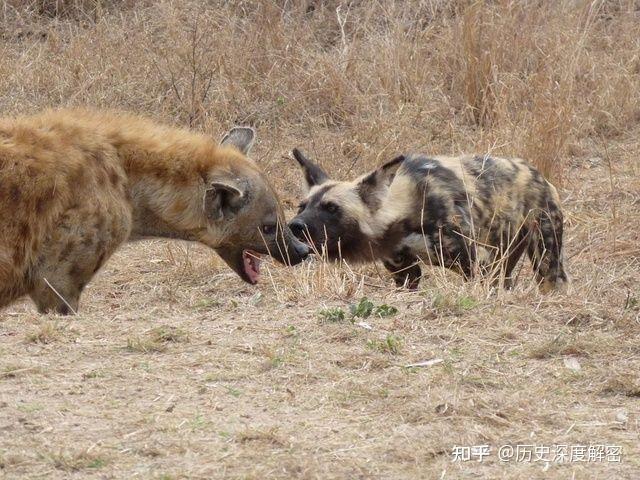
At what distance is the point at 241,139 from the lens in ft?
21.9

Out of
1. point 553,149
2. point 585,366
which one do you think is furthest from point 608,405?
point 553,149

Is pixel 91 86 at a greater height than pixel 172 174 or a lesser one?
lesser

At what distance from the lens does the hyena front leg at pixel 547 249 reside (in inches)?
298

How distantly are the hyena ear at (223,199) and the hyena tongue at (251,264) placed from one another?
34 centimetres

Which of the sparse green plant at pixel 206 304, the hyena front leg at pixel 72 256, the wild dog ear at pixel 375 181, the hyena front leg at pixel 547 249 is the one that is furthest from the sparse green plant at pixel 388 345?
the hyena front leg at pixel 547 249

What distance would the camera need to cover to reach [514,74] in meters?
10.2

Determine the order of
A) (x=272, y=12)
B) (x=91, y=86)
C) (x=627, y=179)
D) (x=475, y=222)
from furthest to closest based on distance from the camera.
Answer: (x=272, y=12)
(x=91, y=86)
(x=627, y=179)
(x=475, y=222)

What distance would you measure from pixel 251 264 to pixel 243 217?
0.43 metres

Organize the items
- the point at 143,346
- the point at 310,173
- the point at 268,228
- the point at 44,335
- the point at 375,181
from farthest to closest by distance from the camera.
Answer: the point at 310,173 < the point at 375,181 < the point at 268,228 < the point at 44,335 < the point at 143,346

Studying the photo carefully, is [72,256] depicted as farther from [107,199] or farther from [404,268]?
[404,268]

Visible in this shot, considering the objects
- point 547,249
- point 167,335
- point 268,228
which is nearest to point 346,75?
point 547,249

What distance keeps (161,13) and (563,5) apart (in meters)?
3.75

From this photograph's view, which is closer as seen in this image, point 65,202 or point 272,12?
point 65,202

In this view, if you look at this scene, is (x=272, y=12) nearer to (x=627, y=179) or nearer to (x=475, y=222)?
(x=627, y=179)
